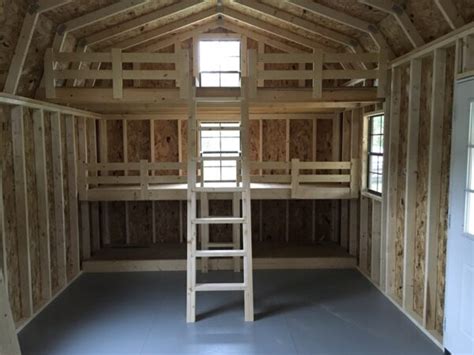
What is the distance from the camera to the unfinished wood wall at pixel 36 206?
3896 mm

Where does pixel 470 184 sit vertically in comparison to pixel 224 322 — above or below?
above

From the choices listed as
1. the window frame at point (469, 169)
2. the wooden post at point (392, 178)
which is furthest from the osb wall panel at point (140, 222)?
the window frame at point (469, 169)

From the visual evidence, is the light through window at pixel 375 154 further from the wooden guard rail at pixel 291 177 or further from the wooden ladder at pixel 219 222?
the wooden ladder at pixel 219 222

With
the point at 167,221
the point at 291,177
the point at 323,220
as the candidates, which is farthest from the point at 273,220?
the point at 167,221

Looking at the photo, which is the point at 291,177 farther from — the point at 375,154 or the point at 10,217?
the point at 10,217

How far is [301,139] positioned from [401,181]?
2793mm

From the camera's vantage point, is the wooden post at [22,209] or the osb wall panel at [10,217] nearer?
the osb wall panel at [10,217]

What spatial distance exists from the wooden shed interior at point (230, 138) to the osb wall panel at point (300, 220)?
0.03 meters

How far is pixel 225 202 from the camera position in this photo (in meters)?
7.16

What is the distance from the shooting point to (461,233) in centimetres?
311

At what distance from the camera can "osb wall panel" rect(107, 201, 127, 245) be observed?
7.02 metres

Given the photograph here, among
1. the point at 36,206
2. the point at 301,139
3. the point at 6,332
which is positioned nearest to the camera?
the point at 6,332

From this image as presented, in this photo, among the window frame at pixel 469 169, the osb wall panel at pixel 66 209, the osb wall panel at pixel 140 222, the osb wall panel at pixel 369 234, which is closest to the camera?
the window frame at pixel 469 169

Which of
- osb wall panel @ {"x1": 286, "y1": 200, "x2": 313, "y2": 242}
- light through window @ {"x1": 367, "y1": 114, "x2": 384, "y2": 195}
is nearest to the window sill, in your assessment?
light through window @ {"x1": 367, "y1": 114, "x2": 384, "y2": 195}
